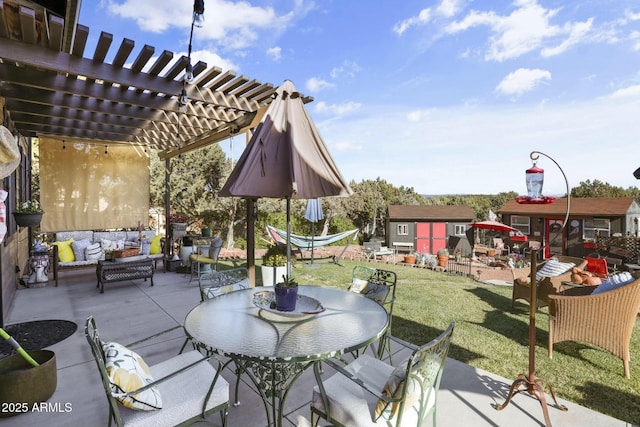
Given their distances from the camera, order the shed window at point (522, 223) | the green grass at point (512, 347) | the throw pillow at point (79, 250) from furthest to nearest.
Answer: the shed window at point (522, 223) < the throw pillow at point (79, 250) < the green grass at point (512, 347)

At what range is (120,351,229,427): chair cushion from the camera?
134cm

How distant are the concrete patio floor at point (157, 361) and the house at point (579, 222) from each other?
11.6m

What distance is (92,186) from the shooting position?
7000 mm

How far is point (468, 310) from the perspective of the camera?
14.6 ft

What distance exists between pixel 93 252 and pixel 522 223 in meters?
17.0

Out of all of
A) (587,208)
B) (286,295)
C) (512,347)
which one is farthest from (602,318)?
(587,208)

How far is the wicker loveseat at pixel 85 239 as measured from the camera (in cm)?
521

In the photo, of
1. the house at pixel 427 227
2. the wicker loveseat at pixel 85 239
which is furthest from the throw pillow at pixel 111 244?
the house at pixel 427 227

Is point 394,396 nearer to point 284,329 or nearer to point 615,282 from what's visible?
point 284,329

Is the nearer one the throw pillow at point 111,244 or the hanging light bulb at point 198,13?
the hanging light bulb at point 198,13

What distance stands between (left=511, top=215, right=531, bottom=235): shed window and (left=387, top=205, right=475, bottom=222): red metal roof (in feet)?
6.23

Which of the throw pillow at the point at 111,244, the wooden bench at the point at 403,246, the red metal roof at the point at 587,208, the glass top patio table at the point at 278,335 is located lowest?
the wooden bench at the point at 403,246

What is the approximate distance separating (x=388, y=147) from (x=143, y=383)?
20.2 meters

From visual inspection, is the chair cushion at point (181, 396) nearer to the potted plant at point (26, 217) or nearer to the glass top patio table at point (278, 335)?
the glass top patio table at point (278, 335)
